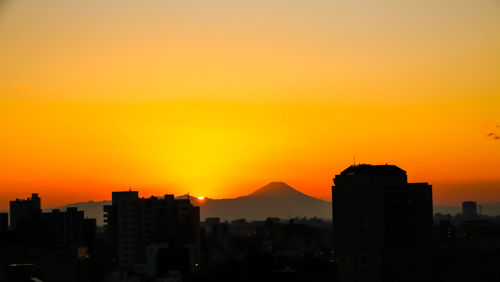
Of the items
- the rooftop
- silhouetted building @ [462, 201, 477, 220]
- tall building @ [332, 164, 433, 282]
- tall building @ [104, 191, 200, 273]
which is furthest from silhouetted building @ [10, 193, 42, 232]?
silhouetted building @ [462, 201, 477, 220]

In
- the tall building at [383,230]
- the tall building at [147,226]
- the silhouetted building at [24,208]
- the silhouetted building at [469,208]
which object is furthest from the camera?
the silhouetted building at [469,208]

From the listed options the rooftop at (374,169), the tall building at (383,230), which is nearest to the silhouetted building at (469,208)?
the rooftop at (374,169)

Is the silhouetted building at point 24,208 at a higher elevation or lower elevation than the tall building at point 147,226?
higher

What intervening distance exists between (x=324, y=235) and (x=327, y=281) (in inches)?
2386

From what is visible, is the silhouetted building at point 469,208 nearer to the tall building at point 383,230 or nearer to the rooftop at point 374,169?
A: the rooftop at point 374,169

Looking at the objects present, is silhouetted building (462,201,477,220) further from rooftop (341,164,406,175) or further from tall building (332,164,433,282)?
tall building (332,164,433,282)

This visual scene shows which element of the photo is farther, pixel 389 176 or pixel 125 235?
pixel 125 235

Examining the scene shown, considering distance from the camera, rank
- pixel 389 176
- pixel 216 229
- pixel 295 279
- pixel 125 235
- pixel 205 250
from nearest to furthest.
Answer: pixel 389 176
pixel 295 279
pixel 125 235
pixel 205 250
pixel 216 229

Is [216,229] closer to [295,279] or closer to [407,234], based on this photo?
[295,279]

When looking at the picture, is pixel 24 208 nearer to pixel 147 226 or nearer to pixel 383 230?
pixel 147 226

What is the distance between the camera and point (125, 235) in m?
73.5

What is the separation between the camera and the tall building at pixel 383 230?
41344 millimetres

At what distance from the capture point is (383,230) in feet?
138

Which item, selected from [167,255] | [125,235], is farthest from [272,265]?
[125,235]
